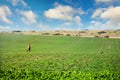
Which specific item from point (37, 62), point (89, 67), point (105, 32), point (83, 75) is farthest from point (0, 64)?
point (105, 32)

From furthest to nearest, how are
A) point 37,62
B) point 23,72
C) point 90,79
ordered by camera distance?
point 37,62
point 23,72
point 90,79

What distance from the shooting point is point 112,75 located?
617 inches

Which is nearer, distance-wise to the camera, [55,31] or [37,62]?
[37,62]

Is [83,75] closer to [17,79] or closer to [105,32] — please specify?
[17,79]

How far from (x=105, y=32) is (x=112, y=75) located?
63.0m

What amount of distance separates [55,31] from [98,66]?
61.8m

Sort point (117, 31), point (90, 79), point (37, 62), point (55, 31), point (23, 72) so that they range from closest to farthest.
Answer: point (90, 79)
point (23, 72)
point (37, 62)
point (117, 31)
point (55, 31)

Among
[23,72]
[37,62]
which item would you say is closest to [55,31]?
[37,62]

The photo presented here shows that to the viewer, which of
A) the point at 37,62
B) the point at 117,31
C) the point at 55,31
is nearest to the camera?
the point at 37,62

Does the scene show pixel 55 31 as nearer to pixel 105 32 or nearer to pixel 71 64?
pixel 105 32

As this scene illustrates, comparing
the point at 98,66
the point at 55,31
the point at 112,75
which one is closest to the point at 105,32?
the point at 55,31

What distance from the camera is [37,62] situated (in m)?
24.1

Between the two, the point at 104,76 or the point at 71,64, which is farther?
the point at 71,64

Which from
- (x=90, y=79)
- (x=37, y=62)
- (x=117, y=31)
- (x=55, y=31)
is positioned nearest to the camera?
(x=90, y=79)
